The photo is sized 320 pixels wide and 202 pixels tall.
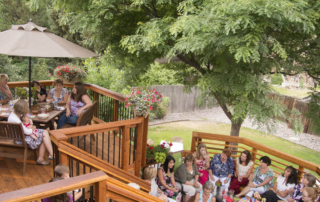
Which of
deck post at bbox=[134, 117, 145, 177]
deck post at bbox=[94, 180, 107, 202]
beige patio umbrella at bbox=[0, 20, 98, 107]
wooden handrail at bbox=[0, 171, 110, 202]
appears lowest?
deck post at bbox=[134, 117, 145, 177]

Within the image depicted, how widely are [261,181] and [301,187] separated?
0.70 meters

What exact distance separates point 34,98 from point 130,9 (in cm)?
277

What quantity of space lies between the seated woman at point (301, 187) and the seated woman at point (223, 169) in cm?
113

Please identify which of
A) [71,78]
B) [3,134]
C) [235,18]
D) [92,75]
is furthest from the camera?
[92,75]

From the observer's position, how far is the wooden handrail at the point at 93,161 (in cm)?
264

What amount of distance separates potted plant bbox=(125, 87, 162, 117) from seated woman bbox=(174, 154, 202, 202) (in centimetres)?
145

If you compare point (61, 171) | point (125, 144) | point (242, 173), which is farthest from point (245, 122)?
point (61, 171)

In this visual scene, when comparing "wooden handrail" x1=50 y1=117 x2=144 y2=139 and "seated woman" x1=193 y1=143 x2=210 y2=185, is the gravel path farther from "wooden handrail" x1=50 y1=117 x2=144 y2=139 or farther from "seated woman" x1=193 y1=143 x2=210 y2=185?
"wooden handrail" x1=50 y1=117 x2=144 y2=139

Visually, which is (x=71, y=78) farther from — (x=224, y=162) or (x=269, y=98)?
(x=269, y=98)

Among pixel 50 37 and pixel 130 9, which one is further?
pixel 130 9

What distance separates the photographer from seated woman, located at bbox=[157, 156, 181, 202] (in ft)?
14.3

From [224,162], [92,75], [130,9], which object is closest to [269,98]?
[224,162]

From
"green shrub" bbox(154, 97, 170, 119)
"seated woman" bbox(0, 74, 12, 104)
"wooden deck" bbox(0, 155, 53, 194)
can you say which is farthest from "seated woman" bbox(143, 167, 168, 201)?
"green shrub" bbox(154, 97, 170, 119)

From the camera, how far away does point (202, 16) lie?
3.57 meters
